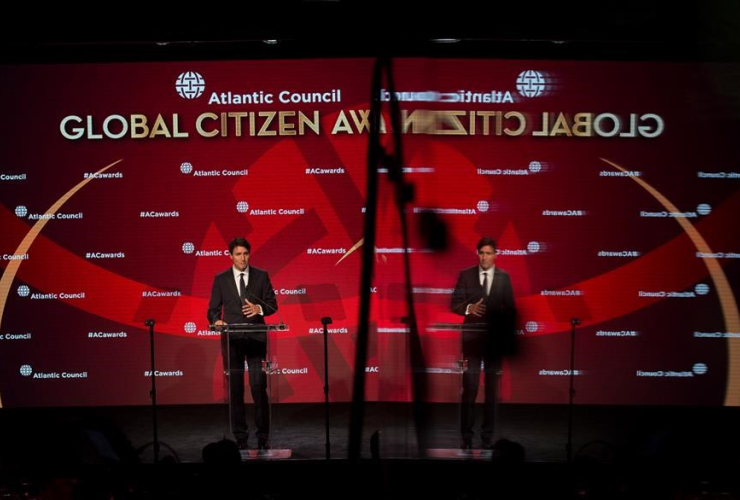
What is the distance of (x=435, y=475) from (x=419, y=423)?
37 centimetres

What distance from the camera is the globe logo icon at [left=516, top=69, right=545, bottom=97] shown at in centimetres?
498

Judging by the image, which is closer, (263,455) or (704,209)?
(263,455)

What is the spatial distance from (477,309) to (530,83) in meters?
2.14

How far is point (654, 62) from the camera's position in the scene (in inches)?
191

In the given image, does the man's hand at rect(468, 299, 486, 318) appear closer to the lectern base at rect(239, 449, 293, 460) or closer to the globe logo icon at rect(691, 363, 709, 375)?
the lectern base at rect(239, 449, 293, 460)

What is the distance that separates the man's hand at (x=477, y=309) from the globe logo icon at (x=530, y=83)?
2.02 metres

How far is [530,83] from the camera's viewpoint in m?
5.02

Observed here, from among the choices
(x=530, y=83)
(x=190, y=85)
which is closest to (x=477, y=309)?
(x=530, y=83)

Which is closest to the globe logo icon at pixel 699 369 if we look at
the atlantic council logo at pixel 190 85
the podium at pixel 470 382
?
the podium at pixel 470 382

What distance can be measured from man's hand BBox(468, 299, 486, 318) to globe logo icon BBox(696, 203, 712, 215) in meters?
2.32

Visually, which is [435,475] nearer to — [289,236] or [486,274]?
[486,274]

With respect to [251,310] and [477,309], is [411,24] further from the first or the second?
[251,310]

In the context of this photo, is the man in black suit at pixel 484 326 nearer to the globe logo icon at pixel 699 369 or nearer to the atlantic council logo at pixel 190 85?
the globe logo icon at pixel 699 369

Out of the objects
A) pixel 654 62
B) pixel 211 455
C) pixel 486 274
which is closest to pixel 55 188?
pixel 211 455
